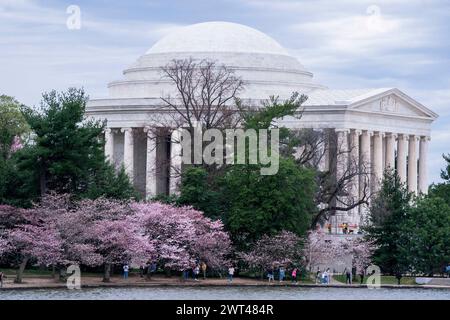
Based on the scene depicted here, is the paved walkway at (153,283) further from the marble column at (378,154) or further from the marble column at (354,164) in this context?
the marble column at (378,154)

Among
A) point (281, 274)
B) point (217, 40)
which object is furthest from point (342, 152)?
point (217, 40)

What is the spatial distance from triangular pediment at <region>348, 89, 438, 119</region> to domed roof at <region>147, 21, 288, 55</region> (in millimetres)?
15683

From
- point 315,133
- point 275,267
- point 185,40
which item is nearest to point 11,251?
point 275,267

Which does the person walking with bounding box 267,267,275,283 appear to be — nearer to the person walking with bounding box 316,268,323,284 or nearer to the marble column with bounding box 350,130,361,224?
the person walking with bounding box 316,268,323,284

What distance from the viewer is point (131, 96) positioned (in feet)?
592

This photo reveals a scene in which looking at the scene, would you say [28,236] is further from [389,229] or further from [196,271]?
[389,229]

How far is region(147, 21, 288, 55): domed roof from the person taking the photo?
607ft

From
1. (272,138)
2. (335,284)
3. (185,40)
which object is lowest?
(335,284)

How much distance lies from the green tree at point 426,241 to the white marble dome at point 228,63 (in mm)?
48530

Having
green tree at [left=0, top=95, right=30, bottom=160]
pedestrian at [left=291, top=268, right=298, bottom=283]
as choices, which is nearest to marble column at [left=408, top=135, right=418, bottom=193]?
green tree at [left=0, top=95, right=30, bottom=160]

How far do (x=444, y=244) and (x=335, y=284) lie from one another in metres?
10.00

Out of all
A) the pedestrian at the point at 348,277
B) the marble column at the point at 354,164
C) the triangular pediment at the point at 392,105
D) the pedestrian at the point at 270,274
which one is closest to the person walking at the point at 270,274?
the pedestrian at the point at 270,274

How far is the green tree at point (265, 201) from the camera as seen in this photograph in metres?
123
